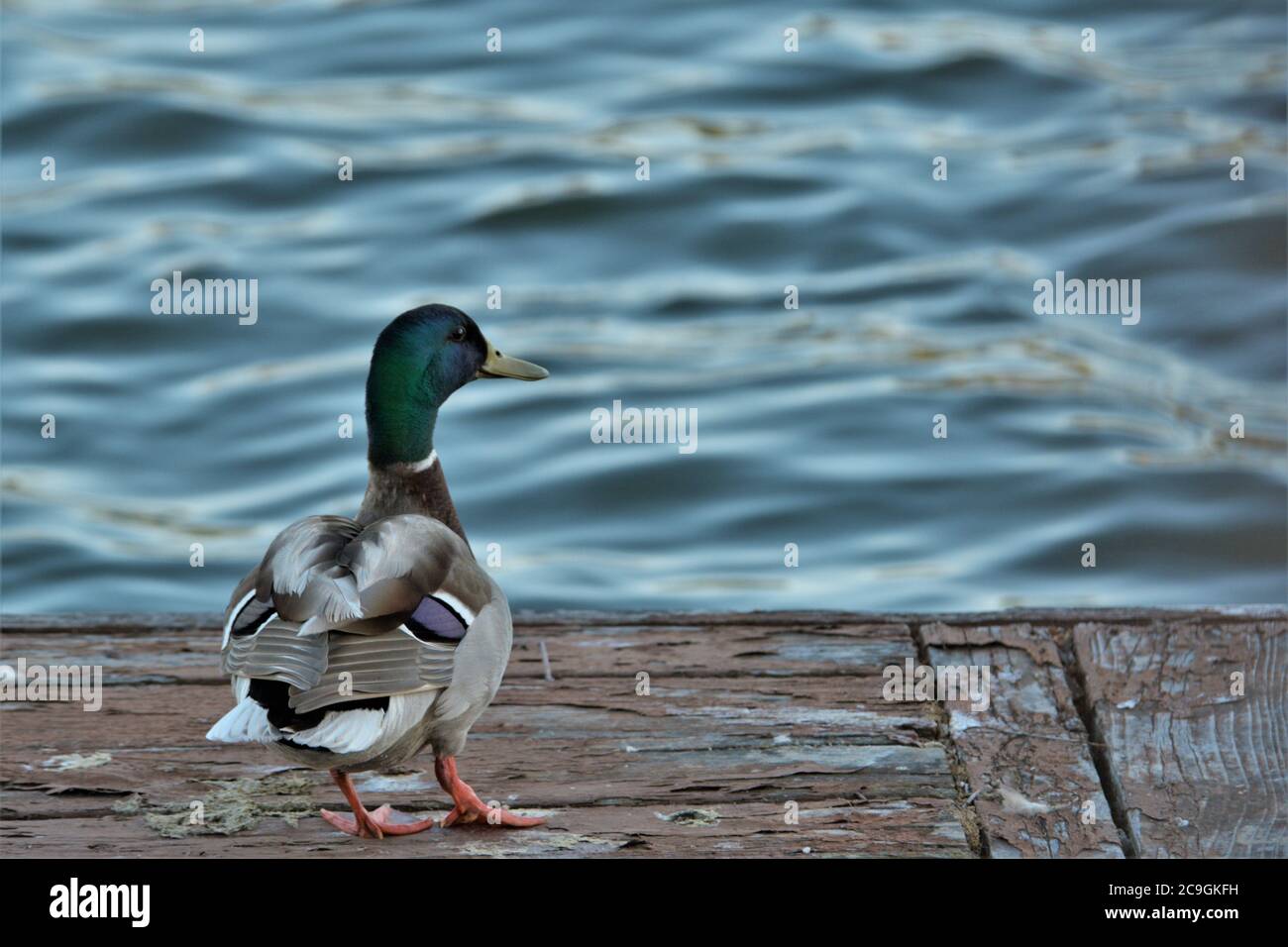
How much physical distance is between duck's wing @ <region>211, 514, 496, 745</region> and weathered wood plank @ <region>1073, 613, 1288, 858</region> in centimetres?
145

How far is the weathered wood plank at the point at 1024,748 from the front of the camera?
3.83 metres

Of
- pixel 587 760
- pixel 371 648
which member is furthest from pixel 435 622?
pixel 587 760

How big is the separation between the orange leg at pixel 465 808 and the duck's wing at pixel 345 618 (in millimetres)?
298

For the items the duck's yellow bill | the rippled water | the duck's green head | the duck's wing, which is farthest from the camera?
the rippled water

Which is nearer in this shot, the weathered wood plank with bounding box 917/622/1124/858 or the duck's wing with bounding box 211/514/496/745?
the duck's wing with bounding box 211/514/496/745

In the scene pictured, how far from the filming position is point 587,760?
13.9 feet

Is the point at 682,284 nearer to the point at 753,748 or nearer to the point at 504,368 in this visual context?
the point at 504,368

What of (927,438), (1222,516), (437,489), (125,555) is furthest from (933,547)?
(437,489)

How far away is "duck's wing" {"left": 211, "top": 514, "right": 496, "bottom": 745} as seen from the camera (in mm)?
3482

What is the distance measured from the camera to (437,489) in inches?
174

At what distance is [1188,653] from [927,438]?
18.6ft

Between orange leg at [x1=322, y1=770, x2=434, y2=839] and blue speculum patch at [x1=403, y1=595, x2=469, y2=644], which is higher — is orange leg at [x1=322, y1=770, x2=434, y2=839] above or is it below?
below

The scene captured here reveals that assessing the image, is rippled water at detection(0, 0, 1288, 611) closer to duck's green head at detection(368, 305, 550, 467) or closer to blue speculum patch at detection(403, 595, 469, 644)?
duck's green head at detection(368, 305, 550, 467)

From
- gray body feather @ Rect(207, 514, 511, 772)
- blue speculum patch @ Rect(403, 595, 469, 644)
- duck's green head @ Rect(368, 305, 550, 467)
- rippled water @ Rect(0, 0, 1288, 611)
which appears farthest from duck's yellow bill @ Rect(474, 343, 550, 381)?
rippled water @ Rect(0, 0, 1288, 611)
